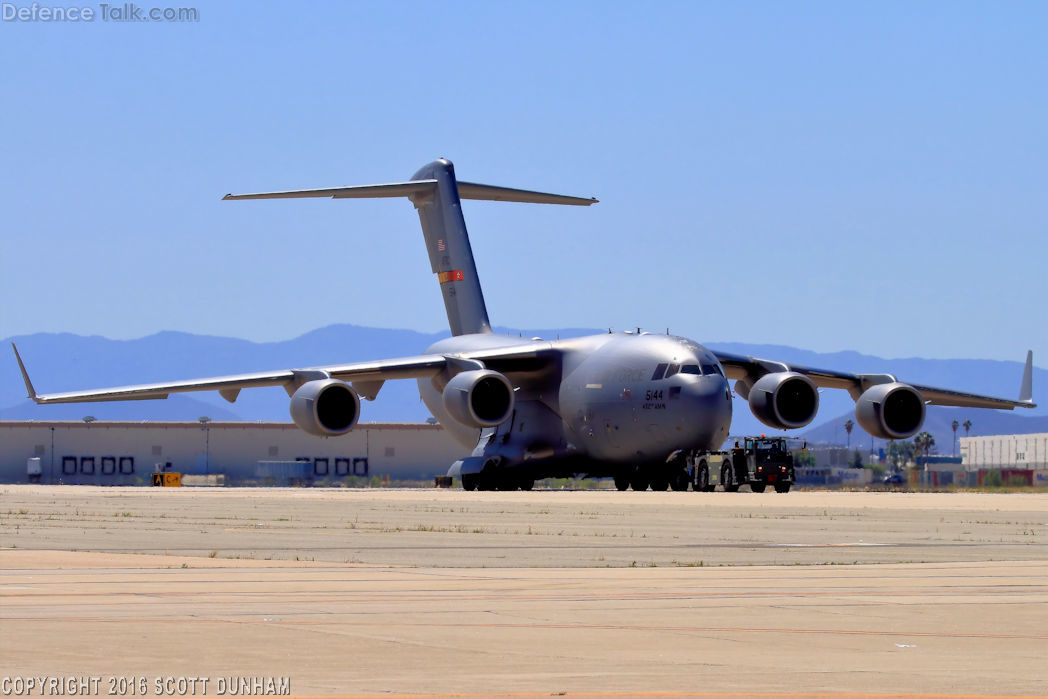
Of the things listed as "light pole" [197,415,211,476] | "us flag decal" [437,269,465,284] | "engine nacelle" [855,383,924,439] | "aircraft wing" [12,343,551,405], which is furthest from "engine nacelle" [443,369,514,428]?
"light pole" [197,415,211,476]

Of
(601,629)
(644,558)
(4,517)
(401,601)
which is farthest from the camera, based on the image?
(4,517)

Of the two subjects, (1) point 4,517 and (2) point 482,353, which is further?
Answer: (2) point 482,353

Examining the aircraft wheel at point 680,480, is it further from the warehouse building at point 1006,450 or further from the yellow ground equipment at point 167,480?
the warehouse building at point 1006,450

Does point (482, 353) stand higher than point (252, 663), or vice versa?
point (482, 353)

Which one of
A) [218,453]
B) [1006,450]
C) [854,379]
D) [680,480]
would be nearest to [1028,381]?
[854,379]

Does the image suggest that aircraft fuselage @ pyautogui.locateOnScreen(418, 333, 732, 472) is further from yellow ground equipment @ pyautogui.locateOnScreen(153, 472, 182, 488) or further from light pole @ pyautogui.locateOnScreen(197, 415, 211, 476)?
light pole @ pyautogui.locateOnScreen(197, 415, 211, 476)

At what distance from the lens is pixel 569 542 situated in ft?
58.6

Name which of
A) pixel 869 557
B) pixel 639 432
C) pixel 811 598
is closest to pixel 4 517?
pixel 869 557

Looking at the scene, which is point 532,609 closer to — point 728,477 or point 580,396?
point 580,396

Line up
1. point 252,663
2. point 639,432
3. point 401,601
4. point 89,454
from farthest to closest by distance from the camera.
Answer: point 89,454 < point 639,432 < point 401,601 < point 252,663

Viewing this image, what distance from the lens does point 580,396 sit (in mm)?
41375

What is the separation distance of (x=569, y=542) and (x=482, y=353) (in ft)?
80.6

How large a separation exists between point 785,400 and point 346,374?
36.5ft

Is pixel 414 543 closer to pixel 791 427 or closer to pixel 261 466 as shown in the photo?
pixel 791 427
